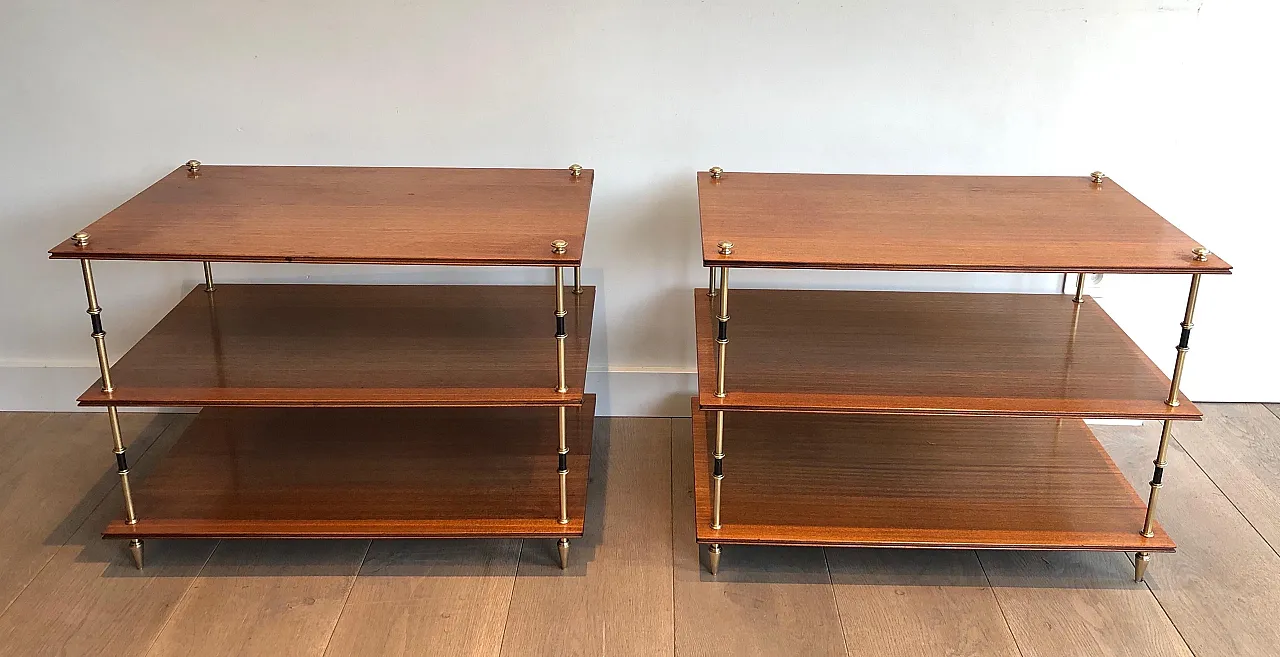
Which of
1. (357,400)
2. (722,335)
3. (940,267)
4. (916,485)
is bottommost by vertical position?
(916,485)

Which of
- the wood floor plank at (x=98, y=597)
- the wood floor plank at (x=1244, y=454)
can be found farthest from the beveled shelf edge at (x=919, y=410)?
the wood floor plank at (x=98, y=597)

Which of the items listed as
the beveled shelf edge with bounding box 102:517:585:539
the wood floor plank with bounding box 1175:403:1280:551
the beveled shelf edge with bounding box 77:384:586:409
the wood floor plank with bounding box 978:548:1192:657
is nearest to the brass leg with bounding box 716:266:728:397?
the beveled shelf edge with bounding box 77:384:586:409

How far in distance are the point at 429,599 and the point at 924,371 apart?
946 mm

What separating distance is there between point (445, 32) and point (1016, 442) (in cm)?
140


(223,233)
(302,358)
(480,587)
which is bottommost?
(480,587)

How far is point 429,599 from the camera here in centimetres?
182

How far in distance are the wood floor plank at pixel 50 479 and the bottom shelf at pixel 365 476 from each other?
0.15 m

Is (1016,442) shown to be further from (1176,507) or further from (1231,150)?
(1231,150)

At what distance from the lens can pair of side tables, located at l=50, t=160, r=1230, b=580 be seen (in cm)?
172

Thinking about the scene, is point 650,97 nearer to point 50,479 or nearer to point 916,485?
point 916,485

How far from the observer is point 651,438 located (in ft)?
7.65

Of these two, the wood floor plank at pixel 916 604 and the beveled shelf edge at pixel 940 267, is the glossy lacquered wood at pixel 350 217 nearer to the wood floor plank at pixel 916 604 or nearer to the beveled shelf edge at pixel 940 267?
the beveled shelf edge at pixel 940 267

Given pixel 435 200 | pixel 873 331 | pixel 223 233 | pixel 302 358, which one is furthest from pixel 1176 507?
pixel 223 233

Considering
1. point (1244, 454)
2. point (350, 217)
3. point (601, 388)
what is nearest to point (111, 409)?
point (350, 217)
